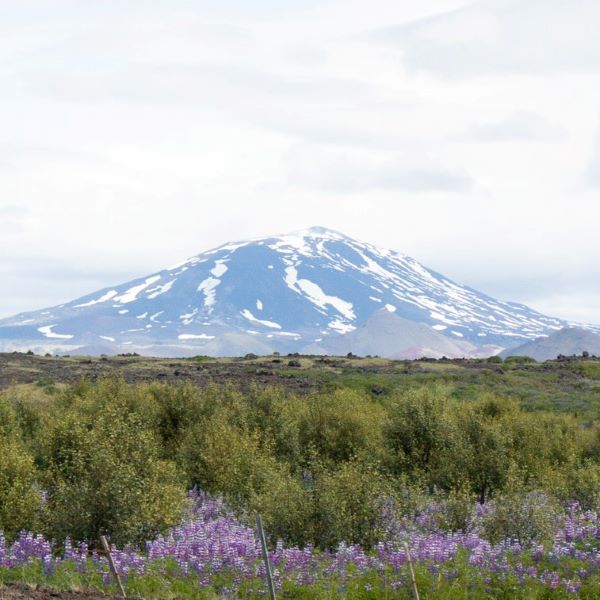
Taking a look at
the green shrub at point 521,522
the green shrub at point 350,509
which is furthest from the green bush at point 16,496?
the green shrub at point 521,522

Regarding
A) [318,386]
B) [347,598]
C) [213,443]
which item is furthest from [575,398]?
[347,598]

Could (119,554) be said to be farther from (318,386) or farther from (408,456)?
(318,386)

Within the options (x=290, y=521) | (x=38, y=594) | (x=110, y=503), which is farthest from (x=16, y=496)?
(x=290, y=521)

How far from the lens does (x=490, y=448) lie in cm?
4275

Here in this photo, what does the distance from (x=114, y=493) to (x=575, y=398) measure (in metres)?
63.8

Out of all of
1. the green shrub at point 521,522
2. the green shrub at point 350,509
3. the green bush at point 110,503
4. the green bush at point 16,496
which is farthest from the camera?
the green bush at point 16,496

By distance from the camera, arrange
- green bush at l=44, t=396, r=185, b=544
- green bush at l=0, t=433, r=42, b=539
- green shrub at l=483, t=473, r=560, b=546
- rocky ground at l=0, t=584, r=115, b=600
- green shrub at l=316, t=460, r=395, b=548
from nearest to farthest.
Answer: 1. rocky ground at l=0, t=584, r=115, b=600
2. green bush at l=44, t=396, r=185, b=544
3. green shrub at l=483, t=473, r=560, b=546
4. green shrub at l=316, t=460, r=395, b=548
5. green bush at l=0, t=433, r=42, b=539

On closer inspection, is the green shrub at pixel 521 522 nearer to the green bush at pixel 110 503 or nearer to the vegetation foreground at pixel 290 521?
the vegetation foreground at pixel 290 521

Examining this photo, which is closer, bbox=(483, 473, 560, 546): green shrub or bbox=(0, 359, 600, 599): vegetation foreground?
bbox=(0, 359, 600, 599): vegetation foreground

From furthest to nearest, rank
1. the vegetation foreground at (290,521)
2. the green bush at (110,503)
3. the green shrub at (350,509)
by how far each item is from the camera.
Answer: the green shrub at (350,509) → the green bush at (110,503) → the vegetation foreground at (290,521)

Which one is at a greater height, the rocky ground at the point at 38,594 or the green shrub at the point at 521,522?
the green shrub at the point at 521,522

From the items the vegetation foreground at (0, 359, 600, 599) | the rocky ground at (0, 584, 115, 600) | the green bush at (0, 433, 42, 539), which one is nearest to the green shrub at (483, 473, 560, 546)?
the vegetation foreground at (0, 359, 600, 599)

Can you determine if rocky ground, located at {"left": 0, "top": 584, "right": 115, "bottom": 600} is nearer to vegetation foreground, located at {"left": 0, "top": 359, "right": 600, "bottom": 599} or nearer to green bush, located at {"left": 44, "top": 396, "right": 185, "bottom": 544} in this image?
vegetation foreground, located at {"left": 0, "top": 359, "right": 600, "bottom": 599}

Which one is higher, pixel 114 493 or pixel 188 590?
pixel 114 493
